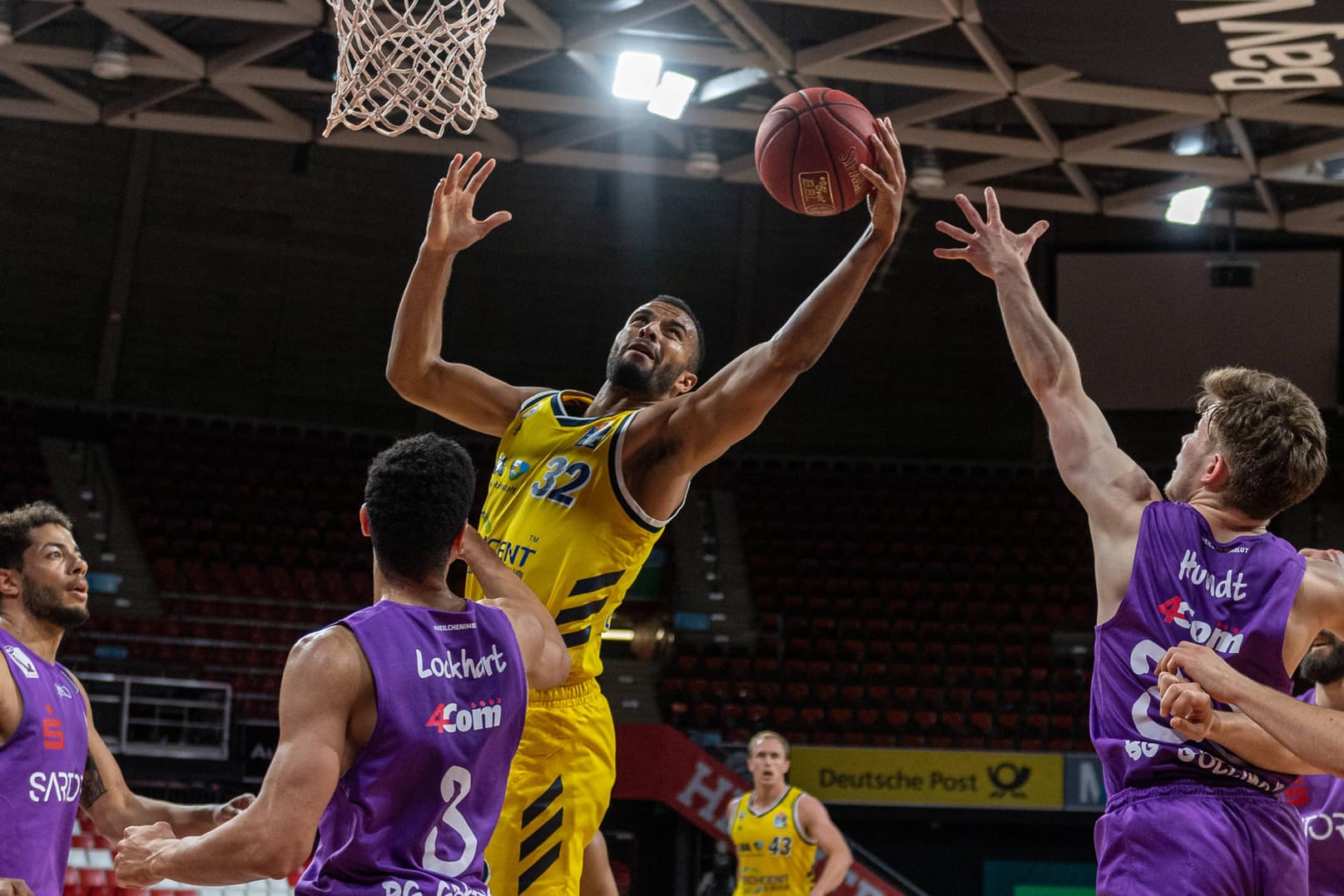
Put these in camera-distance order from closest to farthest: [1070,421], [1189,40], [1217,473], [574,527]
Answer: [1217,473] < [1070,421] < [574,527] < [1189,40]

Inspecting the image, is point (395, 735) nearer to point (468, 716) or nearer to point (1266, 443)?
point (468, 716)

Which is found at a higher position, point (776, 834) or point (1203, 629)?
point (1203, 629)

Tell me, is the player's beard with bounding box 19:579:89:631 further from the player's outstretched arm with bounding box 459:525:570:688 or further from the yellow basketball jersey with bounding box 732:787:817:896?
the yellow basketball jersey with bounding box 732:787:817:896

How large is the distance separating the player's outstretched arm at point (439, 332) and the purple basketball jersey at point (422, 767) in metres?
1.54

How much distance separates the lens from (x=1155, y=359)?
19953 mm

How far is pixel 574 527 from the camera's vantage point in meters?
4.15

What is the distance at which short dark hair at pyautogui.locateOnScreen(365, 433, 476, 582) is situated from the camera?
299 centimetres

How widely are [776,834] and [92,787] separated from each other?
235 inches

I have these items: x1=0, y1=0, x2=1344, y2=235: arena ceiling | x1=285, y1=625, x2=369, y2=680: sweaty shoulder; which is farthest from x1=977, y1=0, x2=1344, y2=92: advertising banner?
x1=285, y1=625, x2=369, y2=680: sweaty shoulder

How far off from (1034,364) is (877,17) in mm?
12844

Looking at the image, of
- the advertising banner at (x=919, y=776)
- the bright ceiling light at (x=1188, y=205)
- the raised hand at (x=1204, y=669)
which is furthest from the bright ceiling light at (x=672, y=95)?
the raised hand at (x=1204, y=669)

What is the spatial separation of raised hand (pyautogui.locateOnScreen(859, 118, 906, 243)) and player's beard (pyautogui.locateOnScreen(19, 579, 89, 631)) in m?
2.90

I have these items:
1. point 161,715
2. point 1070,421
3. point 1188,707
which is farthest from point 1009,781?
point 1188,707

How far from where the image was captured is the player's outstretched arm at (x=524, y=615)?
322 centimetres
